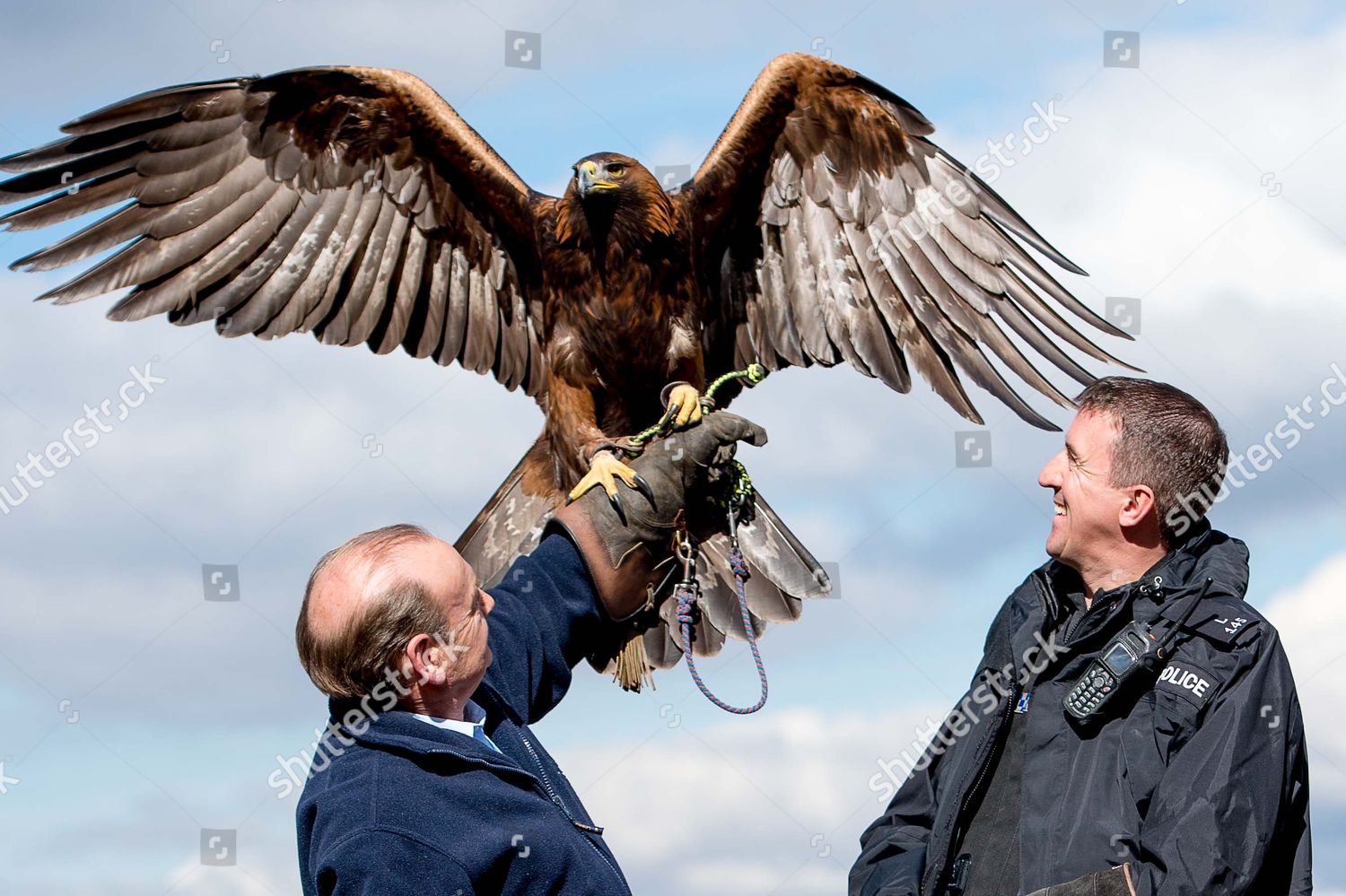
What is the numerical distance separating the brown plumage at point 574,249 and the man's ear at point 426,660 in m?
2.22

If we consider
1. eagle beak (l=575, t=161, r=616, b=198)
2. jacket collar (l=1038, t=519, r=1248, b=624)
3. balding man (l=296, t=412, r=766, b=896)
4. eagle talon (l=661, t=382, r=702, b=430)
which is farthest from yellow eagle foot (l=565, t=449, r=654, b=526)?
eagle beak (l=575, t=161, r=616, b=198)

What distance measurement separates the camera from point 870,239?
15.6ft

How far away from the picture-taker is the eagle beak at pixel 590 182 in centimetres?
484

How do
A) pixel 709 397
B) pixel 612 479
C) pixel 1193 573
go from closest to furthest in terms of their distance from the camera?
pixel 1193 573 → pixel 612 479 → pixel 709 397

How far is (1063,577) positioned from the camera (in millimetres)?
2518

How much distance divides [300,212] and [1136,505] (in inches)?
134

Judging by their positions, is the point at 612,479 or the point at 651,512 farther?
the point at 612,479

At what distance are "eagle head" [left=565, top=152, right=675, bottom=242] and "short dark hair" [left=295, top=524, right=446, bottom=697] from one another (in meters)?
3.04

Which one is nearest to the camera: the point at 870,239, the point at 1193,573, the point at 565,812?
the point at 565,812

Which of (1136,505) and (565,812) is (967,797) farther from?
(565,812)

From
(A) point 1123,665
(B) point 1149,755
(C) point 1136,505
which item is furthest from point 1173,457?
(B) point 1149,755

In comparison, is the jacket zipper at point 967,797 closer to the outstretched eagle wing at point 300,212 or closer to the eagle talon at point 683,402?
the eagle talon at point 683,402

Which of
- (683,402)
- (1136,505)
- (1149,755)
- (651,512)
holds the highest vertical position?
(683,402)

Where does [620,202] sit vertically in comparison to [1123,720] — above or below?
above
